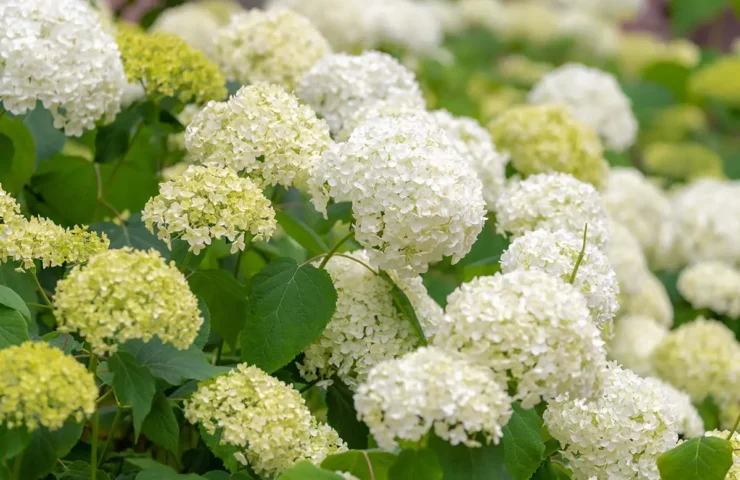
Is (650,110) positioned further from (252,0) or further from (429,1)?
(252,0)

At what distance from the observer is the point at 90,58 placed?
5.43 ft

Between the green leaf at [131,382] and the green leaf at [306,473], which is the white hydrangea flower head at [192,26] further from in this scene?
the green leaf at [306,473]

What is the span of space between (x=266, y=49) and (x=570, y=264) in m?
0.88

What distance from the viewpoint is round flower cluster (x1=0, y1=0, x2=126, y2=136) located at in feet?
5.21

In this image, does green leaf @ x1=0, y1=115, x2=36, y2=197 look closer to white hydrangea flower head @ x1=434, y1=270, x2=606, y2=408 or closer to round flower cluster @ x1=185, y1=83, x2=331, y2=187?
round flower cluster @ x1=185, y1=83, x2=331, y2=187

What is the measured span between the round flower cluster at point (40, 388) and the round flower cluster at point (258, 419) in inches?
8.2

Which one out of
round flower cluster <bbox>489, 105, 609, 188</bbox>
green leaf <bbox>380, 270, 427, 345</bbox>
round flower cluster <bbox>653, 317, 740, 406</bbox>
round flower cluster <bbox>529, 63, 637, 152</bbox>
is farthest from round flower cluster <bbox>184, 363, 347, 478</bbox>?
round flower cluster <bbox>529, 63, 637, 152</bbox>

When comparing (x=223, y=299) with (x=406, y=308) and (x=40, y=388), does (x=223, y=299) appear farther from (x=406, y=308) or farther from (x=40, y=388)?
(x=40, y=388)

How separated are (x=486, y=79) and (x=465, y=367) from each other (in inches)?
133

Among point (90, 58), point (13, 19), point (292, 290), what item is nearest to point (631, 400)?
point (292, 290)

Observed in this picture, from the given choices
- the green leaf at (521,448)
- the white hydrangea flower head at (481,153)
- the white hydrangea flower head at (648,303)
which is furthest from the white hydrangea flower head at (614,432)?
the white hydrangea flower head at (648,303)

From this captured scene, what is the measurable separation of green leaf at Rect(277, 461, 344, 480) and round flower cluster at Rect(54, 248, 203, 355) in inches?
7.7

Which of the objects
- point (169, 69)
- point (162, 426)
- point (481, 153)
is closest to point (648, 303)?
point (481, 153)

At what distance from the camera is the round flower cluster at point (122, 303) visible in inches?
44.1
